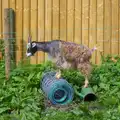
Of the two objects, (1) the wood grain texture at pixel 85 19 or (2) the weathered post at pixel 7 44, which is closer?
(2) the weathered post at pixel 7 44

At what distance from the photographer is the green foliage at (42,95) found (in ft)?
22.1

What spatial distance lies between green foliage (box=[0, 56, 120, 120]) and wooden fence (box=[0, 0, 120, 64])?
51 cm

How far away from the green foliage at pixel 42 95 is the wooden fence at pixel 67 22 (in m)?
0.51

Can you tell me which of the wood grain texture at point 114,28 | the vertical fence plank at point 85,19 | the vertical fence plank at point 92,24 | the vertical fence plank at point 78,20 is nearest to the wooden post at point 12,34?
the vertical fence plank at point 78,20

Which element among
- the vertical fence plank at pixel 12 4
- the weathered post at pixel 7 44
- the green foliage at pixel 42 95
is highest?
the vertical fence plank at pixel 12 4

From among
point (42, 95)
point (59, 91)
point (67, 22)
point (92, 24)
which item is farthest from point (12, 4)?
point (59, 91)

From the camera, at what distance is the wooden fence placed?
34.5 ft

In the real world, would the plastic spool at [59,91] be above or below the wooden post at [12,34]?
below

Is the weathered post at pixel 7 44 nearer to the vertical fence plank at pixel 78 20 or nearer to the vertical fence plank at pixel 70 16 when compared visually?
the vertical fence plank at pixel 70 16

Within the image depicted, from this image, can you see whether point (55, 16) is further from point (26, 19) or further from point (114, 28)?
point (114, 28)

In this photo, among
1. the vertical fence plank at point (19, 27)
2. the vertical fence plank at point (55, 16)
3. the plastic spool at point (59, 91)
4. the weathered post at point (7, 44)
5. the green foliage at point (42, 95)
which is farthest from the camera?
the vertical fence plank at point (55, 16)

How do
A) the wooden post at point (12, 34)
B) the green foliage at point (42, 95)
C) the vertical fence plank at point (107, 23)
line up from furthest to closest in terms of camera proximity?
1. the vertical fence plank at point (107, 23)
2. the wooden post at point (12, 34)
3. the green foliage at point (42, 95)

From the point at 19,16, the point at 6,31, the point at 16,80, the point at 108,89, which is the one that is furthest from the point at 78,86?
the point at 19,16

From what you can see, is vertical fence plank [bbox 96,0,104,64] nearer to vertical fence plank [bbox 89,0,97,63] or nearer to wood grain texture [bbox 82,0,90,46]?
vertical fence plank [bbox 89,0,97,63]
